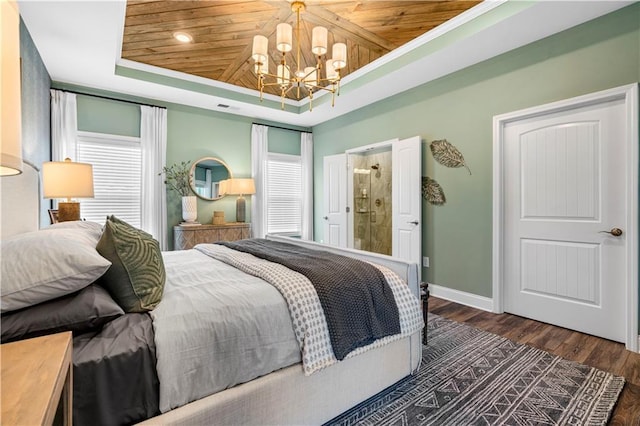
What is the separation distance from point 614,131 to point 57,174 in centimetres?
466

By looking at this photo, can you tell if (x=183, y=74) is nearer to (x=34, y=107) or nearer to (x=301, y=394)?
(x=34, y=107)

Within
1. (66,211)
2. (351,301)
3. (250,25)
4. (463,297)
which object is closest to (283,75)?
(250,25)

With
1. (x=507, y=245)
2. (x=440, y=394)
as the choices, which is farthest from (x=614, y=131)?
(x=440, y=394)

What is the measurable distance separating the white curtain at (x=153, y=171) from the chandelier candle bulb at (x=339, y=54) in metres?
2.96

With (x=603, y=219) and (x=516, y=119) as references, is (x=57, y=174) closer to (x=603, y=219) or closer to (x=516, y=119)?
(x=516, y=119)

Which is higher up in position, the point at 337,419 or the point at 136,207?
the point at 136,207

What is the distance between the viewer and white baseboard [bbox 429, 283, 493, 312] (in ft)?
10.7

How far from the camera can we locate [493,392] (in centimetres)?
183

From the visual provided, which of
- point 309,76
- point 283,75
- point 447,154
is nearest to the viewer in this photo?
point 283,75

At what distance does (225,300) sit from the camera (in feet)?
4.48

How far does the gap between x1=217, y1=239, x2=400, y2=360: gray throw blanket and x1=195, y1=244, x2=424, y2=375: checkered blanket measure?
0.04m

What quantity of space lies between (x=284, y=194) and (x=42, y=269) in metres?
4.69

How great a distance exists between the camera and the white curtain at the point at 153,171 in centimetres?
425

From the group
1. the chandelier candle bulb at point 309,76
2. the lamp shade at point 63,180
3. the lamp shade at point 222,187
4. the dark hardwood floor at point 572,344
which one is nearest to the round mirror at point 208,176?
the lamp shade at point 222,187
